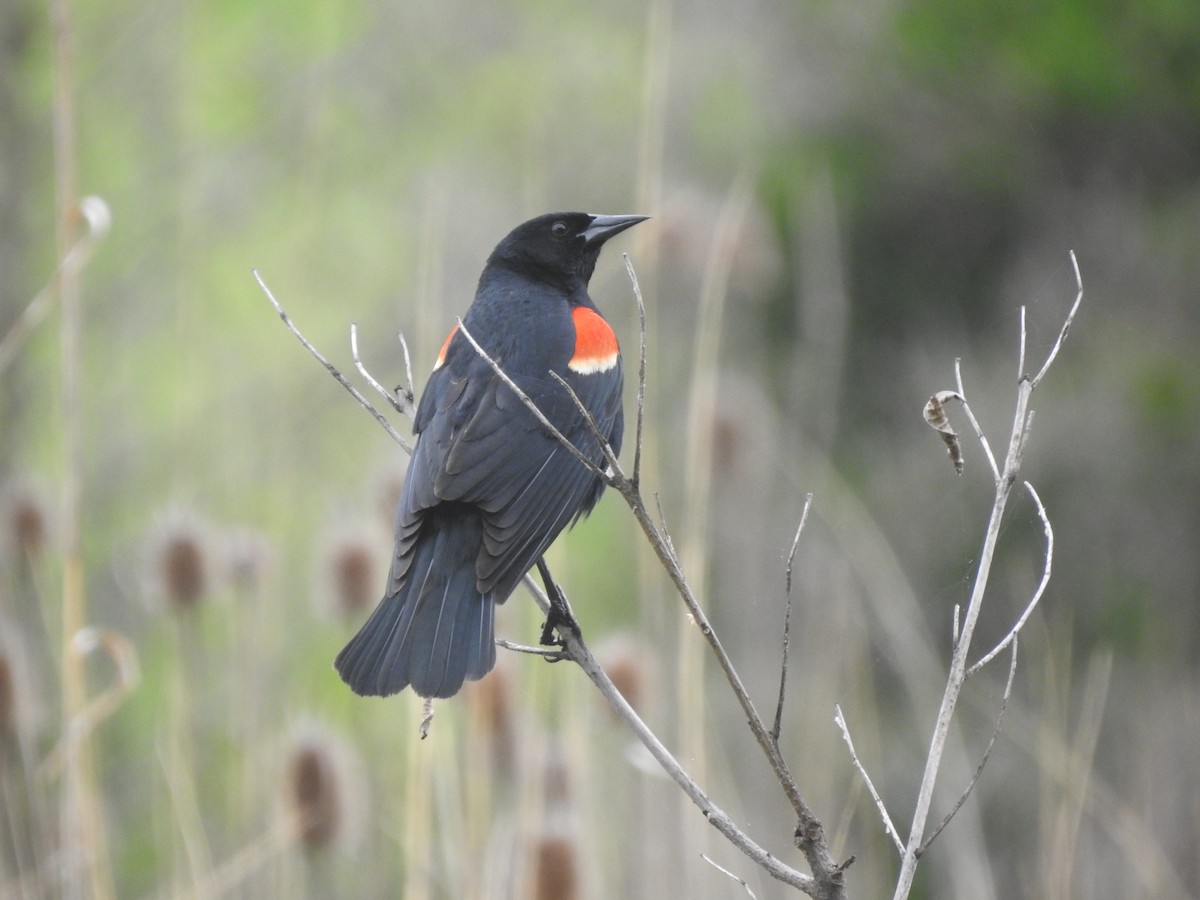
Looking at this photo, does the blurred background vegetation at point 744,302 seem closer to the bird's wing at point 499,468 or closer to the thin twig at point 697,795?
the bird's wing at point 499,468

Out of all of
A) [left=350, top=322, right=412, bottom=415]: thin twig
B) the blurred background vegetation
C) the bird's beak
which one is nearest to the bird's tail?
[left=350, top=322, right=412, bottom=415]: thin twig

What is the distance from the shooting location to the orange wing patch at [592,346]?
2.74 m

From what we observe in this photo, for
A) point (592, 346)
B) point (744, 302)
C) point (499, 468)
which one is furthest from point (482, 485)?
point (744, 302)

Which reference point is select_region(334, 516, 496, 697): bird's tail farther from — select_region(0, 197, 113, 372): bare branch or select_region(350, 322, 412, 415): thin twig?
select_region(0, 197, 113, 372): bare branch

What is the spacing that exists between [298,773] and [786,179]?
4.82m

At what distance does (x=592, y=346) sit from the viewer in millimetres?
2820

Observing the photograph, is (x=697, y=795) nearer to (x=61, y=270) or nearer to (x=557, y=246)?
(x=61, y=270)

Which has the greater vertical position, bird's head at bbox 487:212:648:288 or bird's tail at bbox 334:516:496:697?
bird's head at bbox 487:212:648:288

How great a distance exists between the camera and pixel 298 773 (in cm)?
279

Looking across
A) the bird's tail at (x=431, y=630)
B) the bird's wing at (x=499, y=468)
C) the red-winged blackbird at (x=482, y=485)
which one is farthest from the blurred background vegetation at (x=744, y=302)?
Answer: the bird's tail at (x=431, y=630)

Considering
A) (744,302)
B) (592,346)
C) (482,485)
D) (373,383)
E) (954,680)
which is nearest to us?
(954,680)

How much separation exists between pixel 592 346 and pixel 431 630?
0.94 metres

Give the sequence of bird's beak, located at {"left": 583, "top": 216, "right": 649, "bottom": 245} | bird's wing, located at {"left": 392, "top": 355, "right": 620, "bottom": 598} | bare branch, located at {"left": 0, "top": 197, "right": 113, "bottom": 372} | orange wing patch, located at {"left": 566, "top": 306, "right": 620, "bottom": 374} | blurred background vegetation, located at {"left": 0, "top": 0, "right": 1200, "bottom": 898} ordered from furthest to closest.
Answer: blurred background vegetation, located at {"left": 0, "top": 0, "right": 1200, "bottom": 898}, bird's beak, located at {"left": 583, "top": 216, "right": 649, "bottom": 245}, orange wing patch, located at {"left": 566, "top": 306, "right": 620, "bottom": 374}, bird's wing, located at {"left": 392, "top": 355, "right": 620, "bottom": 598}, bare branch, located at {"left": 0, "top": 197, "right": 113, "bottom": 372}

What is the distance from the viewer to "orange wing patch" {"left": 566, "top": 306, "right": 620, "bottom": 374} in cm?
274
